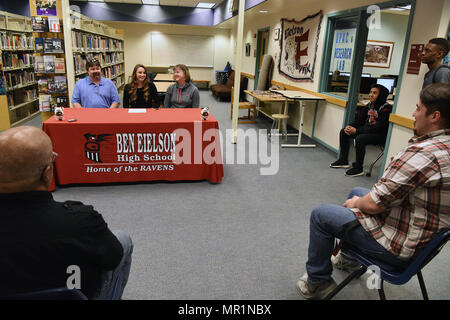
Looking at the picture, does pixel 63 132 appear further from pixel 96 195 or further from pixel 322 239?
pixel 322 239

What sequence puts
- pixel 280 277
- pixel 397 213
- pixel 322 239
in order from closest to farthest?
1. pixel 397 213
2. pixel 322 239
3. pixel 280 277

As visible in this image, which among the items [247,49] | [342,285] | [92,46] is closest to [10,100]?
[92,46]

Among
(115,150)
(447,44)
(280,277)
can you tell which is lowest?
(280,277)

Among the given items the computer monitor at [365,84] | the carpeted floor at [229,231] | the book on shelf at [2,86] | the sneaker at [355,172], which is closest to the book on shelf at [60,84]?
the carpeted floor at [229,231]

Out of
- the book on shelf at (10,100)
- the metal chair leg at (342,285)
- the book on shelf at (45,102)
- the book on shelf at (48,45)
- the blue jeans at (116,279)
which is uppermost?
the book on shelf at (48,45)

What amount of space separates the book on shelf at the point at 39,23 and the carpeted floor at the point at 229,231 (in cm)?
204

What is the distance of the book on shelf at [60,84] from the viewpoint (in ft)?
14.0

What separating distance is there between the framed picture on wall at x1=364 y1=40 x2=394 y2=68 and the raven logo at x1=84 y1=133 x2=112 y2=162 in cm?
662

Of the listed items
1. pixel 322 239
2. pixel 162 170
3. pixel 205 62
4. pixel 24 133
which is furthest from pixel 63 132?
pixel 205 62

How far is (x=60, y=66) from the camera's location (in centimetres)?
419

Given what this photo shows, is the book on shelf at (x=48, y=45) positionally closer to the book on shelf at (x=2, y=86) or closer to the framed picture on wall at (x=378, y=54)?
the book on shelf at (x=2, y=86)

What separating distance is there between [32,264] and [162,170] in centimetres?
252

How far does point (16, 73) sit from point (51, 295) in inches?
260

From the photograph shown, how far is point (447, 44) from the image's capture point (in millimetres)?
2945
